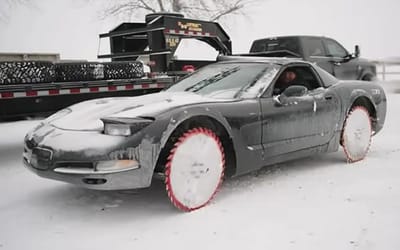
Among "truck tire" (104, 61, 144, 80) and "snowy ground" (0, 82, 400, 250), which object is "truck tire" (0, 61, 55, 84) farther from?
"snowy ground" (0, 82, 400, 250)

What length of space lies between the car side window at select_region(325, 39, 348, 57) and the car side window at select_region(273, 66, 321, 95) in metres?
6.19

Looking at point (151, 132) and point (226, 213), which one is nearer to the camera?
point (151, 132)

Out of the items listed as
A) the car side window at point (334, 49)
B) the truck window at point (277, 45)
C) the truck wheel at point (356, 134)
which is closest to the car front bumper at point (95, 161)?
the truck wheel at point (356, 134)

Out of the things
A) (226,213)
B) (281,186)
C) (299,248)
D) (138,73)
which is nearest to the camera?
(299,248)

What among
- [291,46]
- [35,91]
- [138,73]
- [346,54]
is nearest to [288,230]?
[35,91]

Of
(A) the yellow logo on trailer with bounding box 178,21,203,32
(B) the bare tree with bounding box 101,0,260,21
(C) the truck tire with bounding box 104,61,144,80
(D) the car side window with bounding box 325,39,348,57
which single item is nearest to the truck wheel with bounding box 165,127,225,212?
(C) the truck tire with bounding box 104,61,144,80

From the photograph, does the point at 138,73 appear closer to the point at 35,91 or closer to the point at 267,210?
the point at 35,91

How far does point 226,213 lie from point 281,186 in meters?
1.00

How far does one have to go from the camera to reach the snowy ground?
3158mm

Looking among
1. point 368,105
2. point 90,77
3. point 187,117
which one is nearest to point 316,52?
point 368,105

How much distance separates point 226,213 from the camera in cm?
372

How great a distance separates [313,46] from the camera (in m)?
10.8

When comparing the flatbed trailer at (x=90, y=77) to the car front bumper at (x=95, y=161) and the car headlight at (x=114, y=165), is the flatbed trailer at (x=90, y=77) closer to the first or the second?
the car front bumper at (x=95, y=161)

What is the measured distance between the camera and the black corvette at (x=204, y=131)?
3438 millimetres
